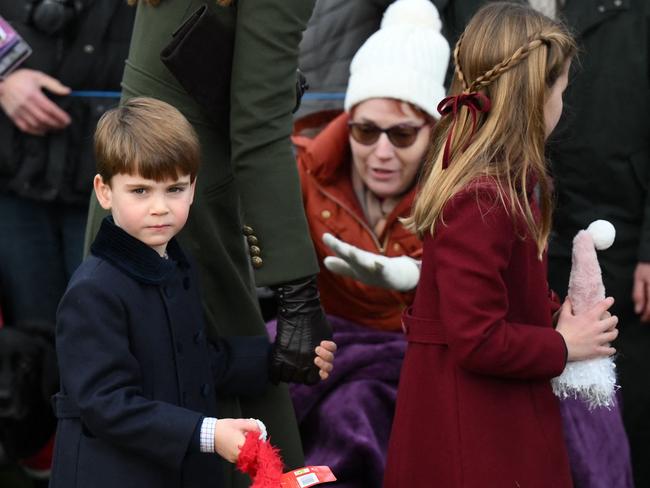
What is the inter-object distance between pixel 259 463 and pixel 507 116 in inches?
35.3

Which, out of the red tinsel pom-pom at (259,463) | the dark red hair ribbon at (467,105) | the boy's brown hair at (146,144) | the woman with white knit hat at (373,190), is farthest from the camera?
the woman with white knit hat at (373,190)

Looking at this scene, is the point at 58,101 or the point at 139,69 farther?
the point at 58,101

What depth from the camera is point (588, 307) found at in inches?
105

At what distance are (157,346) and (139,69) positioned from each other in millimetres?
665

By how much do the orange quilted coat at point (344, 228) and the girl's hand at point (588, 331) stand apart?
1.01 m

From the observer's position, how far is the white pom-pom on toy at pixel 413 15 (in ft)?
12.7

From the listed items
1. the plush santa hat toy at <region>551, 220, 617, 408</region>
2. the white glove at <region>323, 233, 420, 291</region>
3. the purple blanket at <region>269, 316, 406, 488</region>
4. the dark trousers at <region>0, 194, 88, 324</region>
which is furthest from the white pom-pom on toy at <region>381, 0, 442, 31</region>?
the plush santa hat toy at <region>551, 220, 617, 408</region>

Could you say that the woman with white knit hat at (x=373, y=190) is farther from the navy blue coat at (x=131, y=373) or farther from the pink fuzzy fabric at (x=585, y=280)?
the navy blue coat at (x=131, y=373)

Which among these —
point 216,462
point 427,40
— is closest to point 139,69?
point 216,462

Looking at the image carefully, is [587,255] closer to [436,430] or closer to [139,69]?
[436,430]

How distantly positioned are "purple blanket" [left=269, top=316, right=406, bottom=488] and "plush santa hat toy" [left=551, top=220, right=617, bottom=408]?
2.40 feet

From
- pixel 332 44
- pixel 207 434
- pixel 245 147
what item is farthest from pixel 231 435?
pixel 332 44

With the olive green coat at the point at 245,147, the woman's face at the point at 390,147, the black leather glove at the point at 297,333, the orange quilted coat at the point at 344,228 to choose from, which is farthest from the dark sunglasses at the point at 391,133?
the black leather glove at the point at 297,333

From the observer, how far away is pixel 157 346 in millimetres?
2365
